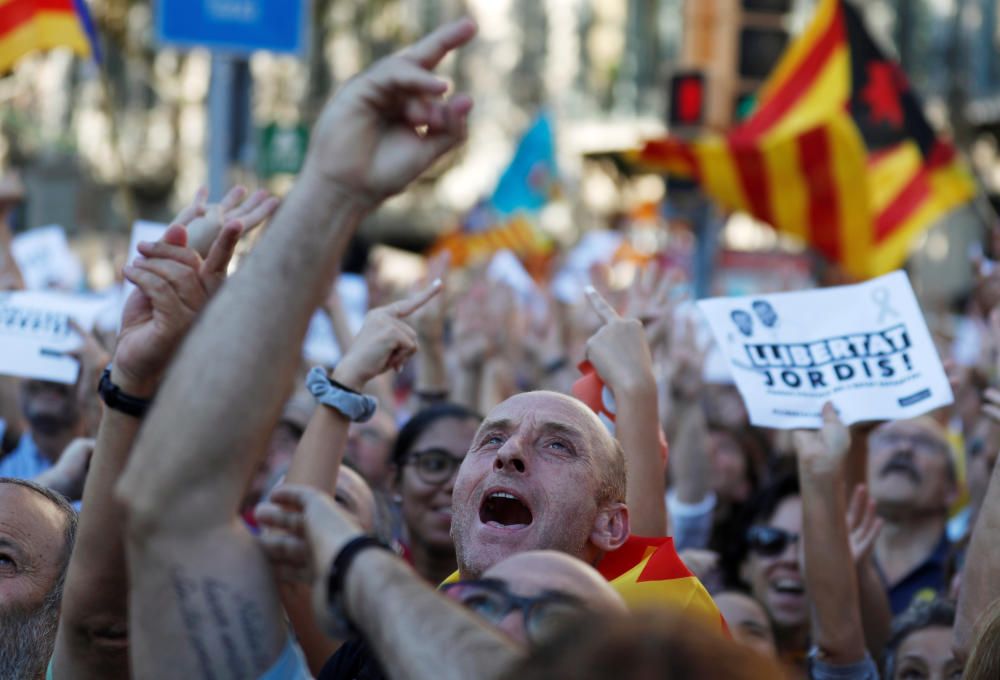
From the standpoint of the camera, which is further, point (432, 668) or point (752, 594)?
point (752, 594)

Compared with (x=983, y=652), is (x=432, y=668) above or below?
above

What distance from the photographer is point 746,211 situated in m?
10.9

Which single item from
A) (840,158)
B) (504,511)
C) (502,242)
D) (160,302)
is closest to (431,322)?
(504,511)

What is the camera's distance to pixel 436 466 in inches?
199

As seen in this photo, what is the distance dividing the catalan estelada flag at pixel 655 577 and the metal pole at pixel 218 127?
3995 mm

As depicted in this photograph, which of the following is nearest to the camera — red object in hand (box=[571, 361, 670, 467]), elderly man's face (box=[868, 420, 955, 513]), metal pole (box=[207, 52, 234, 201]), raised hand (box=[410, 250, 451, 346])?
red object in hand (box=[571, 361, 670, 467])

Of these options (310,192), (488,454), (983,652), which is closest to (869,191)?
(488,454)

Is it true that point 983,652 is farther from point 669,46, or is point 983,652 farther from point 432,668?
point 669,46

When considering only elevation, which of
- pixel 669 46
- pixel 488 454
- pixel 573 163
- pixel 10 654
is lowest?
pixel 573 163

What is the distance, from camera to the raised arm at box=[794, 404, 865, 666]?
3.96m

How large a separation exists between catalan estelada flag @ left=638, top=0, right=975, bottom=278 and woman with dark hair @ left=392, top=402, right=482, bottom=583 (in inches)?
215

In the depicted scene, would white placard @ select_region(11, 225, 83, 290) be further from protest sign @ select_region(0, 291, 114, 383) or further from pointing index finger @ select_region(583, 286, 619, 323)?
pointing index finger @ select_region(583, 286, 619, 323)

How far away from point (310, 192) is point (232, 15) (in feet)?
16.7

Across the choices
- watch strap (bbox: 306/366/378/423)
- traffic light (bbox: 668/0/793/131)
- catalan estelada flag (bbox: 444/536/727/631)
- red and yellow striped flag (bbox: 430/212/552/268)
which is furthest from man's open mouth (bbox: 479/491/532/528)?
red and yellow striped flag (bbox: 430/212/552/268)
